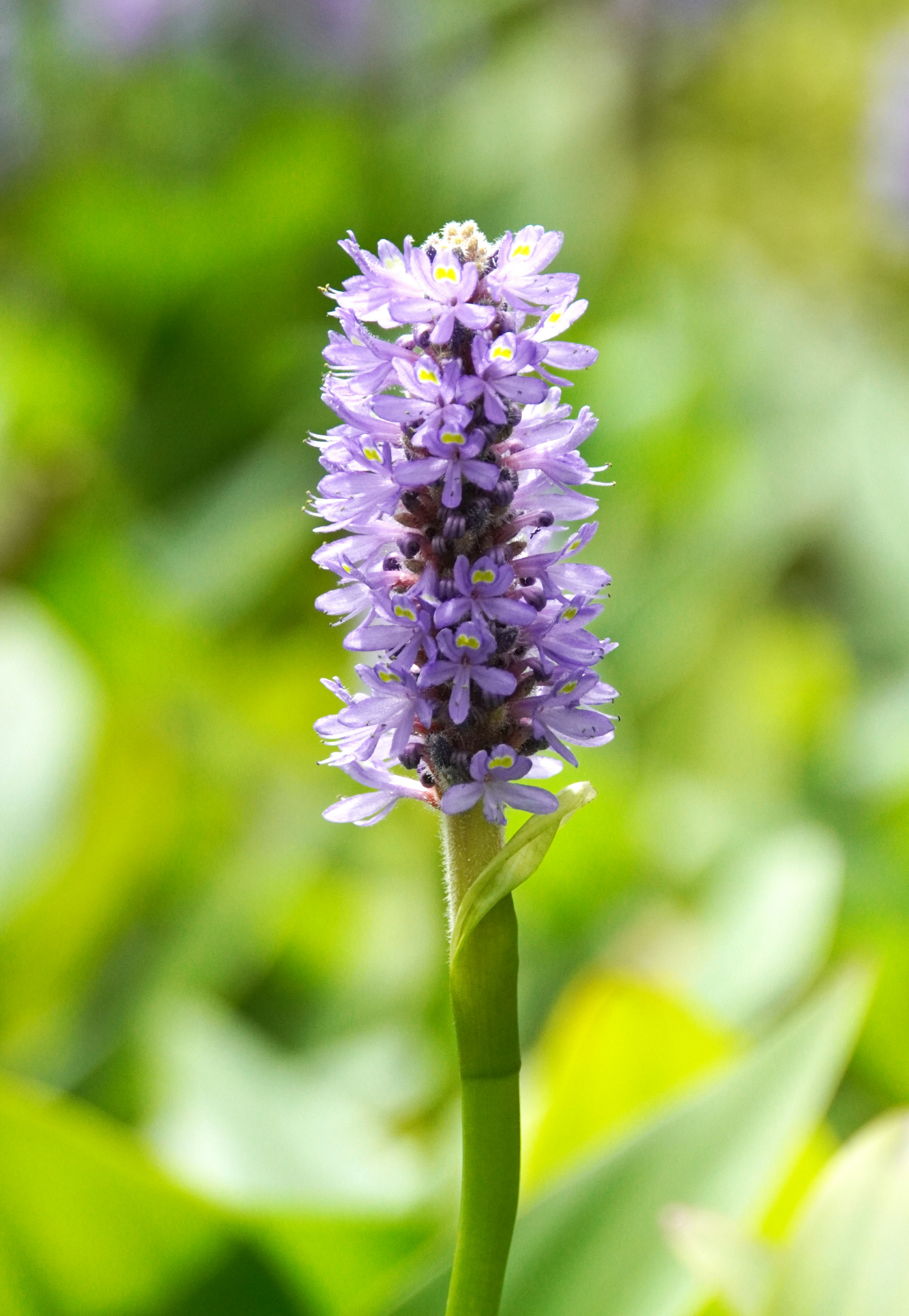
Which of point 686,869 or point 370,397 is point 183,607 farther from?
point 370,397

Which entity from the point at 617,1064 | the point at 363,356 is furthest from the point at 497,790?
the point at 617,1064

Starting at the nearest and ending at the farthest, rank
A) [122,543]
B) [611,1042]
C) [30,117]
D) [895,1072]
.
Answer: [611,1042]
[895,1072]
[122,543]
[30,117]

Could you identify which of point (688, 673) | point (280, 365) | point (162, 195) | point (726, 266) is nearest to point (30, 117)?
point (162, 195)

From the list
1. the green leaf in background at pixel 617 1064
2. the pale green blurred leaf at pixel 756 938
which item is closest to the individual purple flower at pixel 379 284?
the green leaf in background at pixel 617 1064

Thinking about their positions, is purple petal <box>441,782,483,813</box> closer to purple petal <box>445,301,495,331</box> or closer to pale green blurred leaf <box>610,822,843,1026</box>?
purple petal <box>445,301,495,331</box>

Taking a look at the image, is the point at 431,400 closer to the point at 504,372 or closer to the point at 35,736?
the point at 504,372

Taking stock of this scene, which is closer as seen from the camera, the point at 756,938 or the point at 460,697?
the point at 460,697
